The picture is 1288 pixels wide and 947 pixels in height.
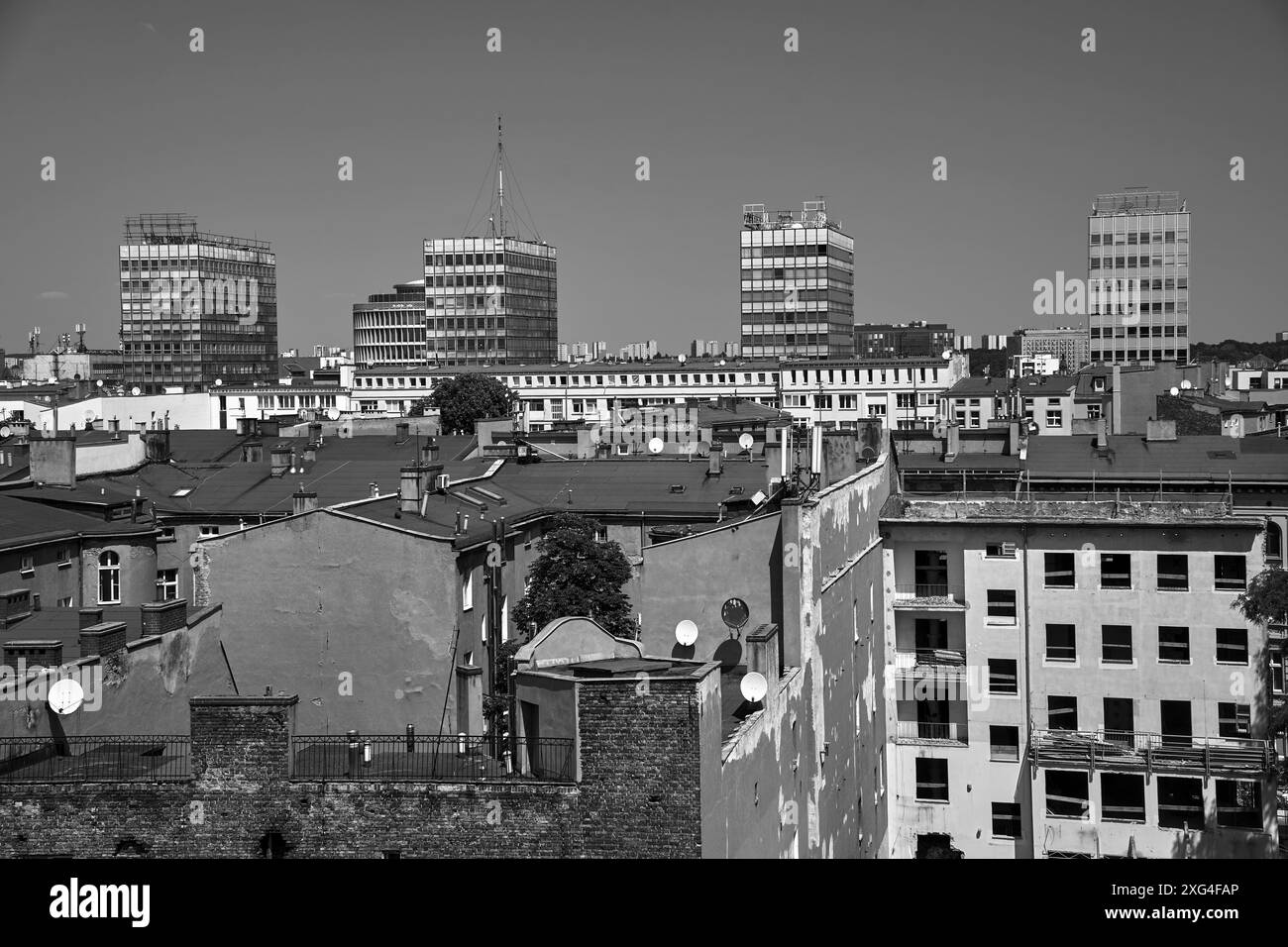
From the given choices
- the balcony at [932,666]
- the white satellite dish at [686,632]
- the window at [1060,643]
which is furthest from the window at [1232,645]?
the white satellite dish at [686,632]

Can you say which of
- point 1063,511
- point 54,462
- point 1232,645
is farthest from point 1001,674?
point 54,462

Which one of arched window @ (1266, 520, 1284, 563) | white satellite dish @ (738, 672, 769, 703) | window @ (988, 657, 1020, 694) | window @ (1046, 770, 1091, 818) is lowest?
window @ (1046, 770, 1091, 818)

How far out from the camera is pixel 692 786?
14.1 m

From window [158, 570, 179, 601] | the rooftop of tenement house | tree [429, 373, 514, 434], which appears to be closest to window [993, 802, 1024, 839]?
the rooftop of tenement house

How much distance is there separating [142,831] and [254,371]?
155162mm

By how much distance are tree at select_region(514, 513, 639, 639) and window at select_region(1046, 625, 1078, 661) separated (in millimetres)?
10628

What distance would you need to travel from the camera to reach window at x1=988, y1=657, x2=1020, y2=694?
36375 millimetres

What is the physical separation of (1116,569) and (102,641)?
24669 mm

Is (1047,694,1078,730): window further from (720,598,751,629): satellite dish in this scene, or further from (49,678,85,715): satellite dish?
(49,678,85,715): satellite dish

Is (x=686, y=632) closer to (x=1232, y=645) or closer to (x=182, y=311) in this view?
(x=1232, y=645)

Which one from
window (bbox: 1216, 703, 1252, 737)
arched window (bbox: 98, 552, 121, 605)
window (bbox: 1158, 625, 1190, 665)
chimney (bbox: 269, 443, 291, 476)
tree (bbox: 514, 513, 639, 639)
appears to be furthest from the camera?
chimney (bbox: 269, 443, 291, 476)

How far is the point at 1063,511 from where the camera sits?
37.5 m

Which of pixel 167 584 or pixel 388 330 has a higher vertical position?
pixel 388 330

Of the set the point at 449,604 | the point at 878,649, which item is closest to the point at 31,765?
the point at 449,604
